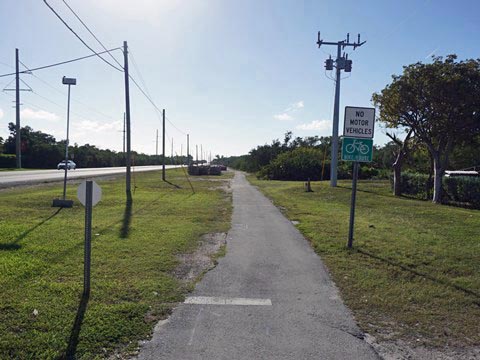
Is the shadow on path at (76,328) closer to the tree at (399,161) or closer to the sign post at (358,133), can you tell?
the sign post at (358,133)

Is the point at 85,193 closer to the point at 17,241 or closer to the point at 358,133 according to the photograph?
the point at 17,241

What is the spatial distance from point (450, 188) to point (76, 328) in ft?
59.3

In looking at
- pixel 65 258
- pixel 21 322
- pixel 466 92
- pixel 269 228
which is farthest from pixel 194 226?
pixel 466 92

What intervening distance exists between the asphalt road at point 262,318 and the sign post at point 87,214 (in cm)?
117

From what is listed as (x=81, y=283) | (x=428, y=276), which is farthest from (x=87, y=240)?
(x=428, y=276)

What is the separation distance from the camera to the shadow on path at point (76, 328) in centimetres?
325

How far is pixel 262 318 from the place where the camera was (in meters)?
4.16

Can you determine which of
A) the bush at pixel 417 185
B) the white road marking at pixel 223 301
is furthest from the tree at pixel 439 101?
the white road marking at pixel 223 301

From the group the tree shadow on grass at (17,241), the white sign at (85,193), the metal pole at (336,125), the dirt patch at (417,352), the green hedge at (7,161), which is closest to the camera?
the dirt patch at (417,352)

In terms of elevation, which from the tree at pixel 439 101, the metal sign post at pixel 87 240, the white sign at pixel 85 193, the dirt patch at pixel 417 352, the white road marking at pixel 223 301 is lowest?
the white road marking at pixel 223 301

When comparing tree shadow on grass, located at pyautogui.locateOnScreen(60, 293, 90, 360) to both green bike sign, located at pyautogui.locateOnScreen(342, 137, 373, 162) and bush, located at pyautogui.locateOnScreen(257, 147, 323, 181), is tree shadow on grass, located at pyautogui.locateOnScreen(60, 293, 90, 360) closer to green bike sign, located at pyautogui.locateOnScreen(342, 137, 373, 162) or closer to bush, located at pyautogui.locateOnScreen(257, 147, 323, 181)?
green bike sign, located at pyautogui.locateOnScreen(342, 137, 373, 162)

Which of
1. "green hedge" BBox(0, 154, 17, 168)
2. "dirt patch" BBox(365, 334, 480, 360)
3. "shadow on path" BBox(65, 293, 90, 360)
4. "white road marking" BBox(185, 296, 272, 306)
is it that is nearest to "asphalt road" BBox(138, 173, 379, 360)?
"white road marking" BBox(185, 296, 272, 306)

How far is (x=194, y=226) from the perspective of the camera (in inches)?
391

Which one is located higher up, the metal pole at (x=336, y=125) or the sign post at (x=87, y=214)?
the metal pole at (x=336, y=125)
